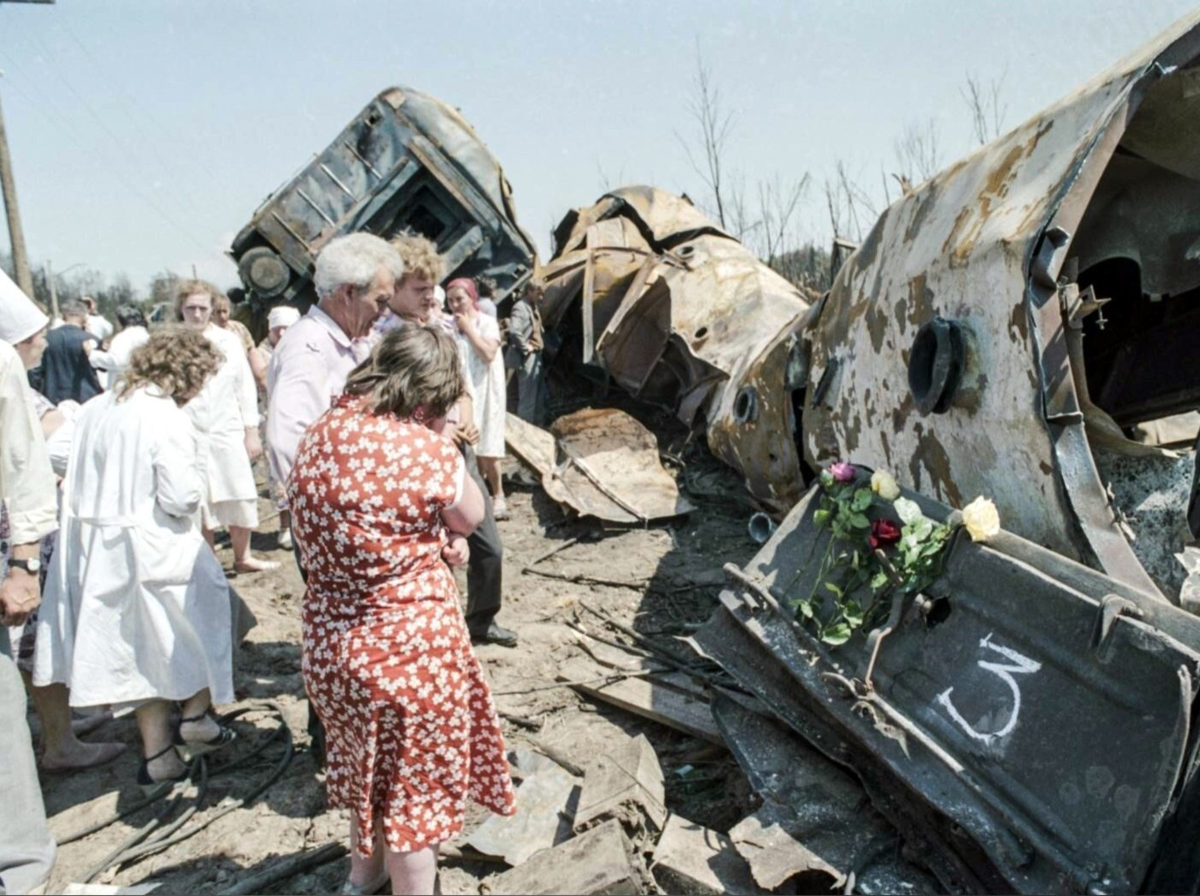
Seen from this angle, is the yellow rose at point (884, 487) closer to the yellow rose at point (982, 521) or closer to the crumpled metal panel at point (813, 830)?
the yellow rose at point (982, 521)

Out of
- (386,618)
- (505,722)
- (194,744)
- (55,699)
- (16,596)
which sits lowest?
(194,744)

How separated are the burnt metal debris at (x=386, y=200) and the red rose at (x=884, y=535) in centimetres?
680

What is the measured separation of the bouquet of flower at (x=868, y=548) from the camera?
2826 millimetres

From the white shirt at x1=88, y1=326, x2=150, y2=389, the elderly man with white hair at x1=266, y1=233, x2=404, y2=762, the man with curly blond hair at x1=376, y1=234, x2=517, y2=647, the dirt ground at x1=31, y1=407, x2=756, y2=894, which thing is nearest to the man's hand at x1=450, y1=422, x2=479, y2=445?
the man with curly blond hair at x1=376, y1=234, x2=517, y2=647

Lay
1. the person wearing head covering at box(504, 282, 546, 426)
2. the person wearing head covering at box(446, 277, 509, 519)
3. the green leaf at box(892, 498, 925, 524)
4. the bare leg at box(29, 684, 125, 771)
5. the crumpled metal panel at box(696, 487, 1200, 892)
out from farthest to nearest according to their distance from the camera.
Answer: the person wearing head covering at box(504, 282, 546, 426), the person wearing head covering at box(446, 277, 509, 519), the bare leg at box(29, 684, 125, 771), the green leaf at box(892, 498, 925, 524), the crumpled metal panel at box(696, 487, 1200, 892)

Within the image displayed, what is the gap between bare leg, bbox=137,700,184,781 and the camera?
137 inches

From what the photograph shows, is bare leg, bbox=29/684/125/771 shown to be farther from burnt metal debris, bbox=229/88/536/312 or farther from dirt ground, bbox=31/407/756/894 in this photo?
burnt metal debris, bbox=229/88/536/312

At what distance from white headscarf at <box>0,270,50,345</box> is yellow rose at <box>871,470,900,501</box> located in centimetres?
278

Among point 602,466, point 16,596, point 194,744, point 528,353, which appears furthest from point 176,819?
point 528,353

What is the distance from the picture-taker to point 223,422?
209 inches

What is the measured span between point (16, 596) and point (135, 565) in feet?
2.55

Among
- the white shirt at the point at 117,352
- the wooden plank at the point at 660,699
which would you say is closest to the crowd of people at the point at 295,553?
the wooden plank at the point at 660,699

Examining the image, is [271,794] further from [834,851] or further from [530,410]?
[530,410]

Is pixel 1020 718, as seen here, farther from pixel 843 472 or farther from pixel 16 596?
pixel 16 596
